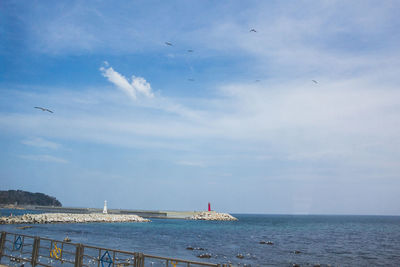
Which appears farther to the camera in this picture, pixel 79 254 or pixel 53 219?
pixel 53 219

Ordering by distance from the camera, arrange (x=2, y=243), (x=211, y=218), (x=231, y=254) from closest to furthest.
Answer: (x=2, y=243)
(x=231, y=254)
(x=211, y=218)

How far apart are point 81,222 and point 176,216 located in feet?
203

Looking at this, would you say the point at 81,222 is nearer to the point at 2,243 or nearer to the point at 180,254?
the point at 180,254

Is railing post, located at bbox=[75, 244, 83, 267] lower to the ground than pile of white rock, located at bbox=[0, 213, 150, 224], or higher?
higher

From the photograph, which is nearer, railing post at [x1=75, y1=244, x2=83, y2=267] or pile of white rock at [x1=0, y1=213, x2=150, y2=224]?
railing post at [x1=75, y1=244, x2=83, y2=267]

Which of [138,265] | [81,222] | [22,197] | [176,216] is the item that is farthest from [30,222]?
[22,197]

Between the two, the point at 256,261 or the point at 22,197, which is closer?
the point at 256,261

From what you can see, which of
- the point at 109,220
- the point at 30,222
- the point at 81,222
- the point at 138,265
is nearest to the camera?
the point at 138,265

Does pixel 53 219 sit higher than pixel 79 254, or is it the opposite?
pixel 79 254

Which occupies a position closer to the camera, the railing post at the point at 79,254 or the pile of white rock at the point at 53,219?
the railing post at the point at 79,254

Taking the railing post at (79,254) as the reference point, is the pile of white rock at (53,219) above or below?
below

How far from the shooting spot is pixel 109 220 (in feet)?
241

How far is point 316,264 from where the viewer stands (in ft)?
84.7

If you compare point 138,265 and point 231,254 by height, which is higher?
point 138,265
